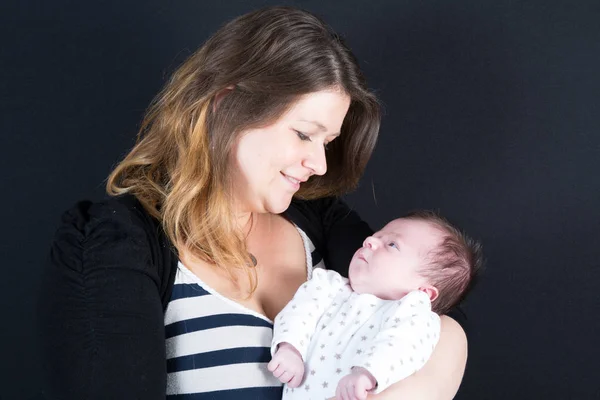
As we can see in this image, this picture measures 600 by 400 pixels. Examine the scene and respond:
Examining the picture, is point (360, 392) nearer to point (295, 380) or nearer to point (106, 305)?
point (295, 380)

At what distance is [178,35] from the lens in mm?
2453

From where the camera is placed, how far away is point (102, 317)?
5.37 feet

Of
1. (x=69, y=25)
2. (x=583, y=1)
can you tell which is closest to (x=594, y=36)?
(x=583, y=1)

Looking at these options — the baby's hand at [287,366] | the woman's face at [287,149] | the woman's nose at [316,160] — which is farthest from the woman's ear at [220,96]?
the baby's hand at [287,366]

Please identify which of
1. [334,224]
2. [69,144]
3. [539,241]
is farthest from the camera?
[539,241]

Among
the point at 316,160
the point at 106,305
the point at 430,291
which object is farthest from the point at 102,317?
the point at 430,291

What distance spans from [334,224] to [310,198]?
0.34ft

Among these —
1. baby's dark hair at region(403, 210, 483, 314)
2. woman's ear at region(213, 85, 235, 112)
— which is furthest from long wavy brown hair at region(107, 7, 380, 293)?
baby's dark hair at region(403, 210, 483, 314)

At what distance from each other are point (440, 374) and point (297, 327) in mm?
353

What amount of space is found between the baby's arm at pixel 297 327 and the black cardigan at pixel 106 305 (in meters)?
0.26

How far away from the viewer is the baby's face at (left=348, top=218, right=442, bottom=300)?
186 cm

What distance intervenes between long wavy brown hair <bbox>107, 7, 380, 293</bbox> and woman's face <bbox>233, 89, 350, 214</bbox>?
0.02 m

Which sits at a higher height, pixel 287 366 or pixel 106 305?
pixel 106 305

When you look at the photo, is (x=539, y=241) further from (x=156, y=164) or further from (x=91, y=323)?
(x=91, y=323)
